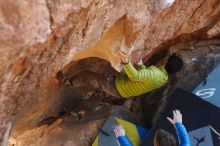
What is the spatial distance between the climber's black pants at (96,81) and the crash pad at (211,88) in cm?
123

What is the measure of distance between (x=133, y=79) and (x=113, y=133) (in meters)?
1.47

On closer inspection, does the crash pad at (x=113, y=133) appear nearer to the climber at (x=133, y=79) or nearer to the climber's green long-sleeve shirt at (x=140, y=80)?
the climber at (x=133, y=79)

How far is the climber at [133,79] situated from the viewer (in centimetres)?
414

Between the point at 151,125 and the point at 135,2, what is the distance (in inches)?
92.9

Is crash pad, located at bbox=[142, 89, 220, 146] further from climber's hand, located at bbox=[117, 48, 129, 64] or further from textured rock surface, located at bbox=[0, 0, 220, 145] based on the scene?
climber's hand, located at bbox=[117, 48, 129, 64]

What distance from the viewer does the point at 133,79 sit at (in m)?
4.17

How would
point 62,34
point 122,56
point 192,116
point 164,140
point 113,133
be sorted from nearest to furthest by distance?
1. point 62,34
2. point 122,56
3. point 164,140
4. point 192,116
5. point 113,133

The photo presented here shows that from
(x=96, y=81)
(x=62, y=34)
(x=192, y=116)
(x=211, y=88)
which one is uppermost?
(x=96, y=81)

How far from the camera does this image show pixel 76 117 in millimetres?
5633

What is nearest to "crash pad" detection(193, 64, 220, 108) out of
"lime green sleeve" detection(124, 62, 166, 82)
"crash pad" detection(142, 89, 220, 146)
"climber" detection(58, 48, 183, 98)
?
"crash pad" detection(142, 89, 220, 146)

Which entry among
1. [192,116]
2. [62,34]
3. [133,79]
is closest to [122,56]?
[133,79]

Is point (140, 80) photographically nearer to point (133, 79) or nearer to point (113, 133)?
point (133, 79)

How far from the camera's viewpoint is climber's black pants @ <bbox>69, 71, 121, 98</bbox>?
179 inches

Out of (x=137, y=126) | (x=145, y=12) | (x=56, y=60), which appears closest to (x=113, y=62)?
(x=145, y=12)
